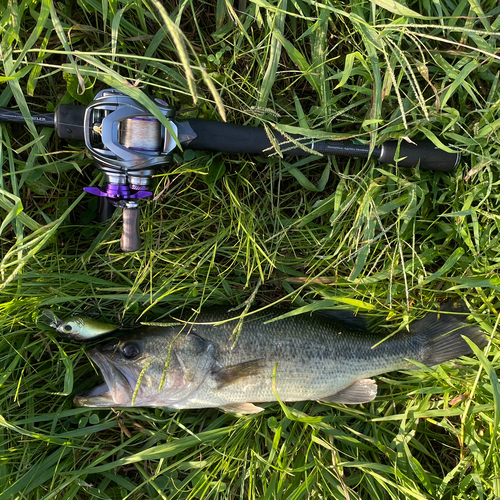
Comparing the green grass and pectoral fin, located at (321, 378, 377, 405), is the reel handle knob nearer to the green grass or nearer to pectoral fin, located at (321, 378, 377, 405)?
the green grass

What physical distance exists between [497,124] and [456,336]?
149 cm

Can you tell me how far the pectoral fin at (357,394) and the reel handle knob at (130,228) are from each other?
1715 millimetres

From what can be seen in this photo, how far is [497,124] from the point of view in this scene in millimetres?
2650

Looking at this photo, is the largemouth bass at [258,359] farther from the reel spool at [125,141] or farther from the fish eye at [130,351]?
the reel spool at [125,141]

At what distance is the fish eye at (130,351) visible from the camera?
8.61 feet

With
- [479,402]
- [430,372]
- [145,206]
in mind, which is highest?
[145,206]

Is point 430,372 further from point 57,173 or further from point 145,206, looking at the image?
point 57,173

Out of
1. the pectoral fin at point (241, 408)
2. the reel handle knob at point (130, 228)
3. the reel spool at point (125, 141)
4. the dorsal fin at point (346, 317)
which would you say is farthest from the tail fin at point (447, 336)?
the reel spool at point (125, 141)

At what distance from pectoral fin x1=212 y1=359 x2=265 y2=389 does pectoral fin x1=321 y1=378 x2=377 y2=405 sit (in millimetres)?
593

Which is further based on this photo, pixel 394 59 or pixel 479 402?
pixel 479 402

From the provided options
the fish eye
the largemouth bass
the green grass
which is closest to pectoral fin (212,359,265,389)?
the largemouth bass

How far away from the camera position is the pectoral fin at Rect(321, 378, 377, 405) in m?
2.80

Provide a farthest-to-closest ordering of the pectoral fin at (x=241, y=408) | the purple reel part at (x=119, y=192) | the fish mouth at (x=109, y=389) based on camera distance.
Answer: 1. the pectoral fin at (x=241, y=408)
2. the fish mouth at (x=109, y=389)
3. the purple reel part at (x=119, y=192)

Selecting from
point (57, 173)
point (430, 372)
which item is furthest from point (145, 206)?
point (430, 372)
